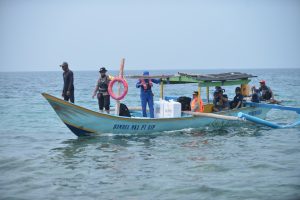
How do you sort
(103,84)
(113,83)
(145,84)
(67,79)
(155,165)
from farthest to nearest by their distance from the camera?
(145,84) → (103,84) → (113,83) → (67,79) → (155,165)

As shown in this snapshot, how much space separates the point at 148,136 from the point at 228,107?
13.7 ft

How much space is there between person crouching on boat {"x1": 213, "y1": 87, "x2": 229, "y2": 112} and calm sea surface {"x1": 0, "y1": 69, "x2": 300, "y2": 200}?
2.81ft

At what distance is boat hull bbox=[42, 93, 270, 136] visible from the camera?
15703 millimetres

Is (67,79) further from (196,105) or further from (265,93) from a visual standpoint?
(265,93)

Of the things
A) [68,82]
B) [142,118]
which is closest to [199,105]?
[142,118]

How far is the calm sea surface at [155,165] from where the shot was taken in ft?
35.3

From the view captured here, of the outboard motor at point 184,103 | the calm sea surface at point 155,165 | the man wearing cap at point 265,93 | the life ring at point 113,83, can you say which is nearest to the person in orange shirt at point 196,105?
the outboard motor at point 184,103

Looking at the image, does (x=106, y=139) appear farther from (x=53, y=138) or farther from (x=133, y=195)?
(x=133, y=195)

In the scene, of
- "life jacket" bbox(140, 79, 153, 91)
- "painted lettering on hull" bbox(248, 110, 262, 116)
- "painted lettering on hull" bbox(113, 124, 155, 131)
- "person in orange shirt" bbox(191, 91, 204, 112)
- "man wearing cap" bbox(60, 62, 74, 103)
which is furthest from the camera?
"painted lettering on hull" bbox(248, 110, 262, 116)

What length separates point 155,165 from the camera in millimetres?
13109

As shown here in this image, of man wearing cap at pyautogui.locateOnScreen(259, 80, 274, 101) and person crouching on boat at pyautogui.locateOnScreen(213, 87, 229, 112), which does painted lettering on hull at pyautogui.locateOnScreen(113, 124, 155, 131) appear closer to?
person crouching on boat at pyautogui.locateOnScreen(213, 87, 229, 112)

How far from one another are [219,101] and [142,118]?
415 centimetres

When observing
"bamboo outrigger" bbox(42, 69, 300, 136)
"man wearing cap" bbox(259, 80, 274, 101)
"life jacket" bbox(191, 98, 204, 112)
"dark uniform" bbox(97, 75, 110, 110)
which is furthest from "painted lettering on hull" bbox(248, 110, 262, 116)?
"dark uniform" bbox(97, 75, 110, 110)

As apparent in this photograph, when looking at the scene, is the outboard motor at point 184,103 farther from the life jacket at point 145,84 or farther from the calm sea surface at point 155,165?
the life jacket at point 145,84
